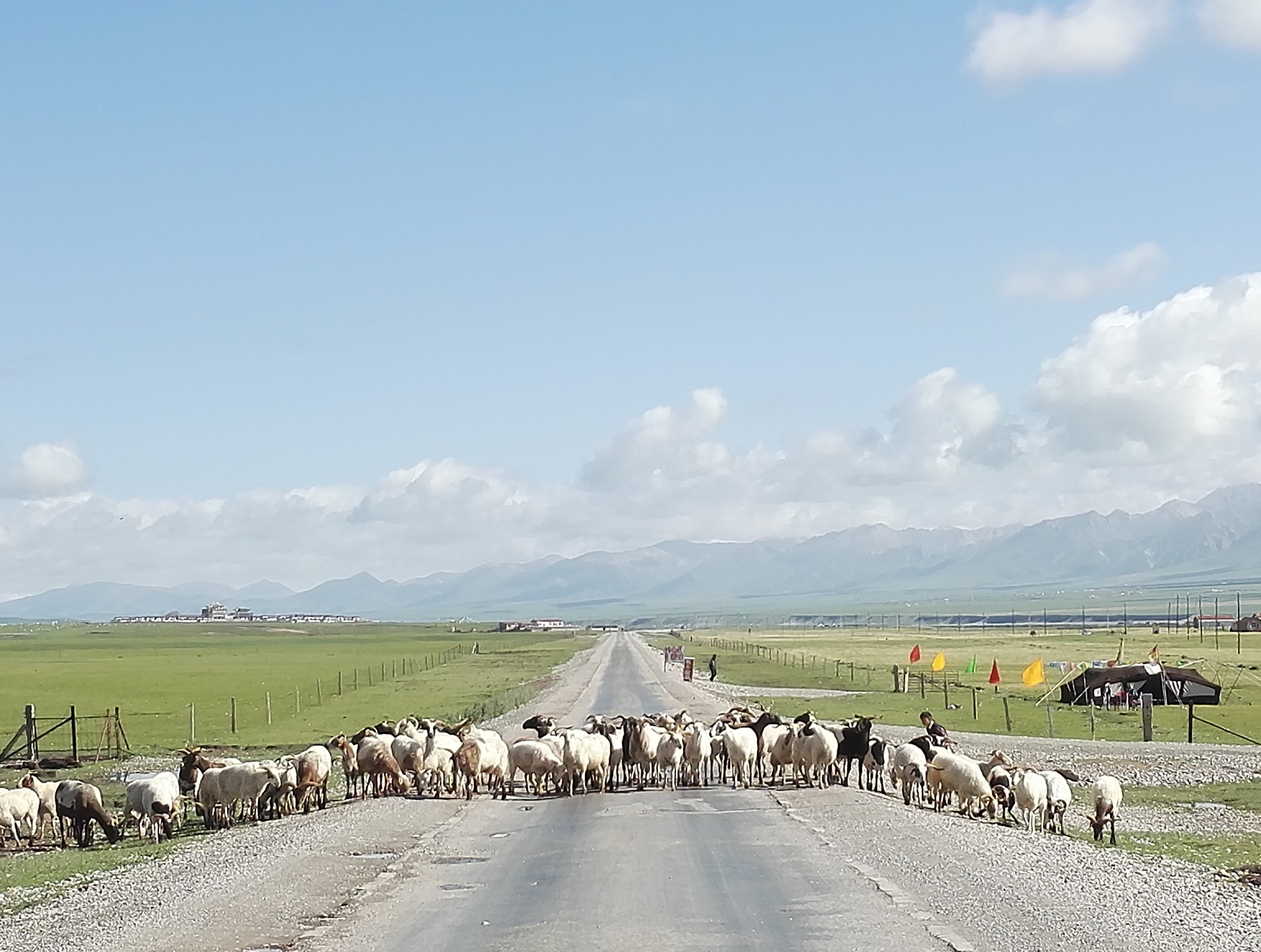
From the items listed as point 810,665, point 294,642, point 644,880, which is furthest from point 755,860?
point 294,642

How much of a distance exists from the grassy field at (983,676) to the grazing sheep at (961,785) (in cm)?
2075

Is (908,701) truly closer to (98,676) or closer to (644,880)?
(644,880)

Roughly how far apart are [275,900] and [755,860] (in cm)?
688

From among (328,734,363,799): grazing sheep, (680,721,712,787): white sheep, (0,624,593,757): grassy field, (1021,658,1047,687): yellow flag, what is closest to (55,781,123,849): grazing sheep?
(328,734,363,799): grazing sheep

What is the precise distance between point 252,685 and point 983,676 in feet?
144

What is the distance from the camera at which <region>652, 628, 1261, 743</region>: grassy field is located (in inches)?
2082

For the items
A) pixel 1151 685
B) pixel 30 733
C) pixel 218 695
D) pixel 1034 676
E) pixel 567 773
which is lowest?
pixel 1151 685

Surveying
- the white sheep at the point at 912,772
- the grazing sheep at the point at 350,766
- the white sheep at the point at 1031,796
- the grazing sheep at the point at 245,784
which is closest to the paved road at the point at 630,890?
the white sheep at the point at 912,772

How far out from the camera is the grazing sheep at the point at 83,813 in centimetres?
2552

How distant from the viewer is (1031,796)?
86.4ft

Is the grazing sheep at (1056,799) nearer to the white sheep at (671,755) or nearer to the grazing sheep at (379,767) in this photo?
the white sheep at (671,755)

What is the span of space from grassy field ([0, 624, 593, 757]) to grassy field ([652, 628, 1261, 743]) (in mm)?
15834

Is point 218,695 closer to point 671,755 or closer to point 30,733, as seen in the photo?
point 30,733

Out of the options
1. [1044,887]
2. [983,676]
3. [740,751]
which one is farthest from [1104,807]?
[983,676]
